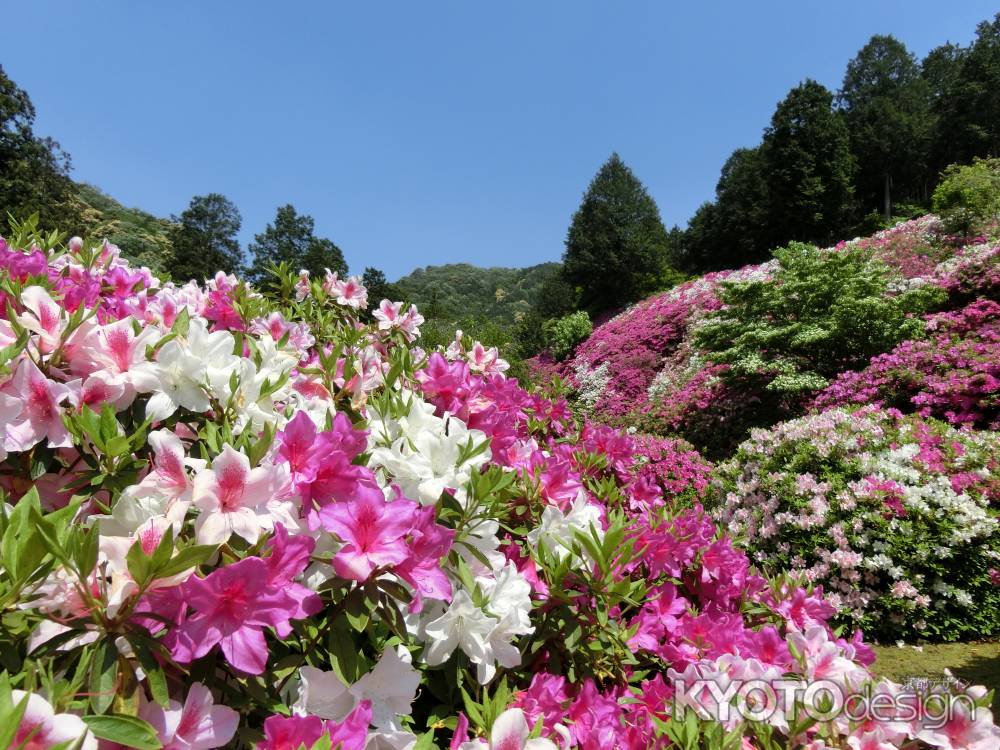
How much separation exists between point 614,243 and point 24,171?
1076 inches

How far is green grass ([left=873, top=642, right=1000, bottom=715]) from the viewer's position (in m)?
3.45

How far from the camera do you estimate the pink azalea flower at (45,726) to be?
589 millimetres

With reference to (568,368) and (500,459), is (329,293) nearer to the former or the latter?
(500,459)

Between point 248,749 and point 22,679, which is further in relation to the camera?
point 248,749

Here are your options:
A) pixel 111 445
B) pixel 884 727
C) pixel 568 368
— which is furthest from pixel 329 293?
pixel 568 368

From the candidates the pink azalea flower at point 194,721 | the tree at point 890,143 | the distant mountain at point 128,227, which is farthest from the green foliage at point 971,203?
the distant mountain at point 128,227

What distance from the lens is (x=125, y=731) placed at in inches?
25.1

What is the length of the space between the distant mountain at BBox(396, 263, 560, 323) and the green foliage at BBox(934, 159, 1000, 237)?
4557 cm

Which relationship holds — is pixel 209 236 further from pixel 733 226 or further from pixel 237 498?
pixel 237 498

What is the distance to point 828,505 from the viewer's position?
4.55 m

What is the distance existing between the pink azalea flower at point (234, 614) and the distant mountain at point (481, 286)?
57753 millimetres

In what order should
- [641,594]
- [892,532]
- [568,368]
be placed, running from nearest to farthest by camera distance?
[641,594] → [892,532] → [568,368]

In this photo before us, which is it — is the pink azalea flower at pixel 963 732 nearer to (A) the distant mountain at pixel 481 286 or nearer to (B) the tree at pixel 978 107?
(B) the tree at pixel 978 107

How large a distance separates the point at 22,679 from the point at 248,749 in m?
0.32
